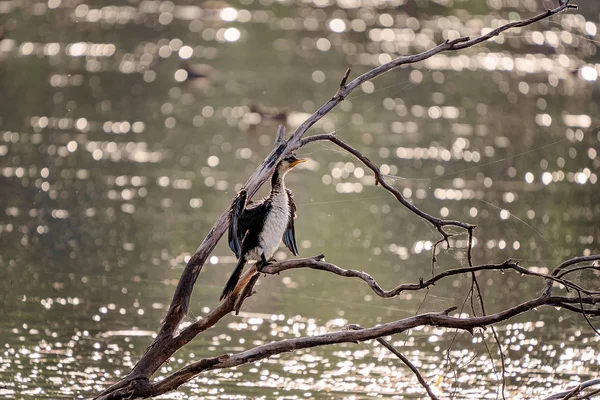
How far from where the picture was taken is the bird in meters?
8.62

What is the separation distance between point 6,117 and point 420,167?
1078cm

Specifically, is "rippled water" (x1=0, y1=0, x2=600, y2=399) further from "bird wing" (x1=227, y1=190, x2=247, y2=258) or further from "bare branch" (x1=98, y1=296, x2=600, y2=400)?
"bird wing" (x1=227, y1=190, x2=247, y2=258)

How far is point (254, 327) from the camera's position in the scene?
46.3ft

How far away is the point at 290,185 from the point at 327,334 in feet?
49.3

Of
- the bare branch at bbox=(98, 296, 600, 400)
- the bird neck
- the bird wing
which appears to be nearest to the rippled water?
the bare branch at bbox=(98, 296, 600, 400)

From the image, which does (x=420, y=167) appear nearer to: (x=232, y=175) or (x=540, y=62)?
(x=232, y=175)

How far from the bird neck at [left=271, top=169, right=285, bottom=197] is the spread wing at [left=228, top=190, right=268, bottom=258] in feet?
0.47

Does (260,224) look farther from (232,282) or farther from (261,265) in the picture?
(232,282)

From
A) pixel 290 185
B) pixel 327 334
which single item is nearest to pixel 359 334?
pixel 327 334

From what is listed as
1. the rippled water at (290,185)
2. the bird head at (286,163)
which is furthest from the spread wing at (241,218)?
the rippled water at (290,185)

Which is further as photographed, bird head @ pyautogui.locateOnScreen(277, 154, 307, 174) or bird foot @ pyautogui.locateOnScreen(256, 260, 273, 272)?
bird head @ pyautogui.locateOnScreen(277, 154, 307, 174)

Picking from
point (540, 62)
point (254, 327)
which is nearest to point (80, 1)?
point (540, 62)

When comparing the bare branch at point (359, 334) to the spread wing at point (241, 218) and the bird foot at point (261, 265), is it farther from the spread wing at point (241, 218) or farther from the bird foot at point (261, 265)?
the spread wing at point (241, 218)

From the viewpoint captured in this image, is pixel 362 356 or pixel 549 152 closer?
pixel 362 356
